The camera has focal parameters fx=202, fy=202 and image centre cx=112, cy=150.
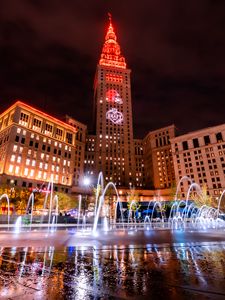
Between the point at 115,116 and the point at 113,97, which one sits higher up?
the point at 113,97

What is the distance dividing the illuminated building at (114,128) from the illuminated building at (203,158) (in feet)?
117

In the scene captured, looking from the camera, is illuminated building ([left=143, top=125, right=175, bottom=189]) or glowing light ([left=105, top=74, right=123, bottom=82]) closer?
illuminated building ([left=143, top=125, right=175, bottom=189])

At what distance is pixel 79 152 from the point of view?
431 feet

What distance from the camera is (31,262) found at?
711 centimetres

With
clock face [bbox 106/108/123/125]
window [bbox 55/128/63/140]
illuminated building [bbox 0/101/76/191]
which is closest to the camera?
illuminated building [bbox 0/101/76/191]

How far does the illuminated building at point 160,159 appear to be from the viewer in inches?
5571

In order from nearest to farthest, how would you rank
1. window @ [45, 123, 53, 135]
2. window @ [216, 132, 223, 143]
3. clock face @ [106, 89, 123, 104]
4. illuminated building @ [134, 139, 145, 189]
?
window @ [45, 123, 53, 135] → window @ [216, 132, 223, 143] → illuminated building @ [134, 139, 145, 189] → clock face @ [106, 89, 123, 104]

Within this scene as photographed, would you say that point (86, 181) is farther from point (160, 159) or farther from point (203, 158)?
point (160, 159)

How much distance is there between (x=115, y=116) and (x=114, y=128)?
9.99 m

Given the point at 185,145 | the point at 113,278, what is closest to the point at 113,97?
the point at 185,145

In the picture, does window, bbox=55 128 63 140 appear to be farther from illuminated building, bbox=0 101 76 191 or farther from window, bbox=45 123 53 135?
window, bbox=45 123 53 135

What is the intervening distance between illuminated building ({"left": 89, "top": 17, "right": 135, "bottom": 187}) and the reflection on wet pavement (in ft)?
416

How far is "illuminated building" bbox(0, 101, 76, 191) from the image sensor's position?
78562 mm

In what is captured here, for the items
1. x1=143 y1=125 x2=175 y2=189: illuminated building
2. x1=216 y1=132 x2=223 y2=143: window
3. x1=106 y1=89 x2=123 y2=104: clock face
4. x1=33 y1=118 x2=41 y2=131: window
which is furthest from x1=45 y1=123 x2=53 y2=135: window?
x1=216 y1=132 x2=223 y2=143: window
